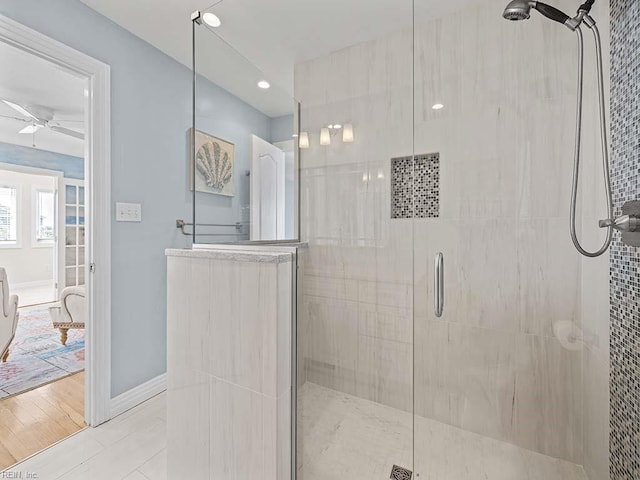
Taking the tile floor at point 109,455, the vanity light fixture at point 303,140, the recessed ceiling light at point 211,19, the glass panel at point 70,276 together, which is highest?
the recessed ceiling light at point 211,19

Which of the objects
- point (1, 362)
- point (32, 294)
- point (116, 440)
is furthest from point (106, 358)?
point (32, 294)

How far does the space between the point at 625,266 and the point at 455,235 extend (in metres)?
0.61

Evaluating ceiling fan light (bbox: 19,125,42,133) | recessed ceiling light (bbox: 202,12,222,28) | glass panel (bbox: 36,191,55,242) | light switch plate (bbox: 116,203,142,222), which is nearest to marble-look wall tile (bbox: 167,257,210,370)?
light switch plate (bbox: 116,203,142,222)

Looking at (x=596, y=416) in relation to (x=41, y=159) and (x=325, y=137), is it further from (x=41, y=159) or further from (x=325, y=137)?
(x=41, y=159)

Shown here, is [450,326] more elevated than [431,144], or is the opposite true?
[431,144]

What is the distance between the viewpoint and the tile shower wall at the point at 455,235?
4.55ft

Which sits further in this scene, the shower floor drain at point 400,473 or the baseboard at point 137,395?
the baseboard at point 137,395

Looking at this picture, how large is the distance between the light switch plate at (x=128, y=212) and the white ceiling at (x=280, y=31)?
3.24ft

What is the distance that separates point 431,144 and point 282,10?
101 centimetres

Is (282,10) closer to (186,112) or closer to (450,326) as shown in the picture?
(186,112)

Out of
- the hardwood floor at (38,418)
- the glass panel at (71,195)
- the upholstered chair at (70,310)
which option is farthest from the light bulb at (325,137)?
the glass panel at (71,195)

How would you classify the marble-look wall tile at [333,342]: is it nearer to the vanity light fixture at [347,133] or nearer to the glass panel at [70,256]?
the vanity light fixture at [347,133]

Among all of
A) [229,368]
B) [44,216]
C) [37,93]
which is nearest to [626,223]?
[229,368]

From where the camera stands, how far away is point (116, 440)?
1744 millimetres
